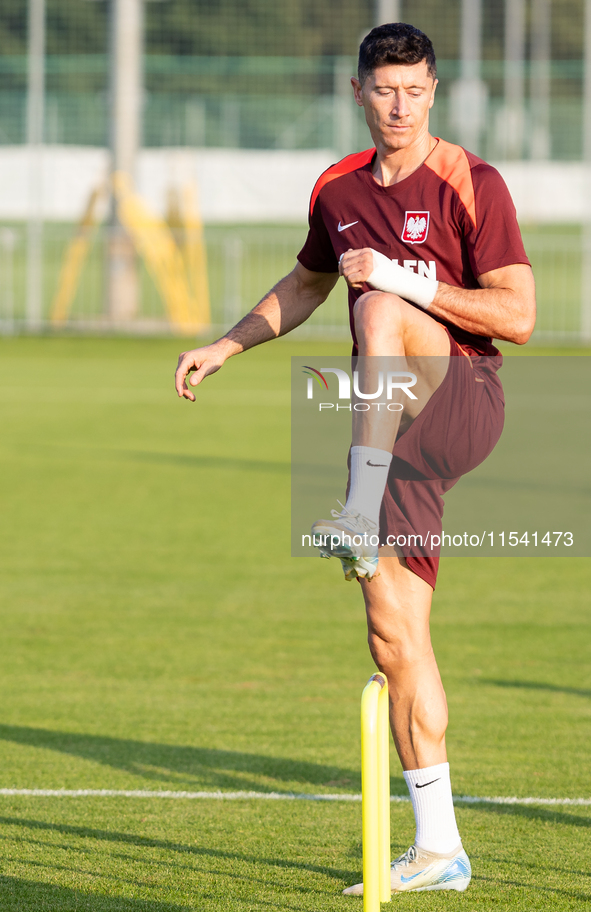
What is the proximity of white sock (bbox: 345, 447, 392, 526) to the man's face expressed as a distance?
0.91 meters

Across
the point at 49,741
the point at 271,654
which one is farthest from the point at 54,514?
the point at 49,741

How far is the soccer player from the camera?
385 cm

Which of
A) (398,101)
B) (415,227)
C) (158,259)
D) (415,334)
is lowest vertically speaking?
(415,334)

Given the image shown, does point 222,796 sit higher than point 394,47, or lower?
lower

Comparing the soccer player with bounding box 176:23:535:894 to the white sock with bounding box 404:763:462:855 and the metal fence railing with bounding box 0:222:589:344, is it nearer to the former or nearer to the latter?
the white sock with bounding box 404:763:462:855

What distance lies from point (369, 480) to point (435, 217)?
81 centimetres

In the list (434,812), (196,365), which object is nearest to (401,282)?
(196,365)

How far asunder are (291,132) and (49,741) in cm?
2740

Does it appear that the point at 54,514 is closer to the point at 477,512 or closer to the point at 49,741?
the point at 49,741

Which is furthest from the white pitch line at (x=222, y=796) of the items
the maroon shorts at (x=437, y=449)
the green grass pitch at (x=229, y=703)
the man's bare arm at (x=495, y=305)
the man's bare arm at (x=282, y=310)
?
the man's bare arm at (x=495, y=305)

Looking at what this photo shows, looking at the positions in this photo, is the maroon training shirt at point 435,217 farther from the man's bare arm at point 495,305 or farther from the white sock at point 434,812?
the white sock at point 434,812

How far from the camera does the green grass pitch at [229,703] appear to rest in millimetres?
4414

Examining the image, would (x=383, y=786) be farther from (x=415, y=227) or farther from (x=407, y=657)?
(x=415, y=227)

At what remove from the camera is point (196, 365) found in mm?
4340
